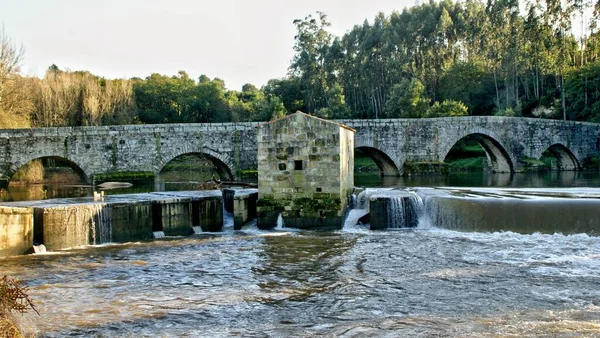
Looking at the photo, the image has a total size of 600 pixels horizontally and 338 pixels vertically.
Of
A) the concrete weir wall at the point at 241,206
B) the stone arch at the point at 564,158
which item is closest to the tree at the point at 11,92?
the concrete weir wall at the point at 241,206

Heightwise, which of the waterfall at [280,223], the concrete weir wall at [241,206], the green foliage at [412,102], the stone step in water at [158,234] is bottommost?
the stone step in water at [158,234]

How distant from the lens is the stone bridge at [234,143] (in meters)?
29.5

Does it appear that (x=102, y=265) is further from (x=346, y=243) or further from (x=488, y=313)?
(x=488, y=313)

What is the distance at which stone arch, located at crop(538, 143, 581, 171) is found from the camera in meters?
41.6

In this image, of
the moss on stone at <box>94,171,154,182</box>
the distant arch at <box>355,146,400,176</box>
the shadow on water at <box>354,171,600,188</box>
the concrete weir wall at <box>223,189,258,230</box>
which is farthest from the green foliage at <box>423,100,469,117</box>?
the concrete weir wall at <box>223,189,258,230</box>

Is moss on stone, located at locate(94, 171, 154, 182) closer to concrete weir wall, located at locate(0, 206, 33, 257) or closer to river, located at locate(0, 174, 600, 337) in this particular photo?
river, located at locate(0, 174, 600, 337)

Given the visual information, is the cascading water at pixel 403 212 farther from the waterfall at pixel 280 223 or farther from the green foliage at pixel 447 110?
the green foliage at pixel 447 110

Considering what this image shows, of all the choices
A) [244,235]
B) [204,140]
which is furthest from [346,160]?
[204,140]

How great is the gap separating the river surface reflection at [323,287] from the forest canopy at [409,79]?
32.8m

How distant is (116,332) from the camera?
27.2 feet

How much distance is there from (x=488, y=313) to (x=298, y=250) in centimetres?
618

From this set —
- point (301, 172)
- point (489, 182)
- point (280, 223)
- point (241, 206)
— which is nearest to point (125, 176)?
point (241, 206)

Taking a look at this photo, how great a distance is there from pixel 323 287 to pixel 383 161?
1101 inches

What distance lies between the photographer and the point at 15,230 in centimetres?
1409
